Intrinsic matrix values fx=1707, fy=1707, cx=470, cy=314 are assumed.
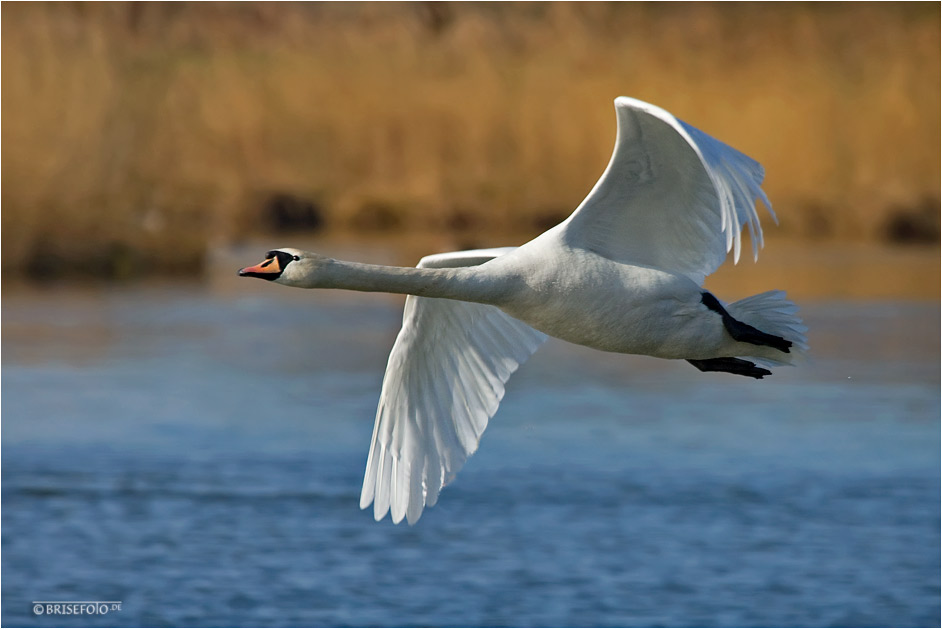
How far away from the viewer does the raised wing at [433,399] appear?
821 centimetres

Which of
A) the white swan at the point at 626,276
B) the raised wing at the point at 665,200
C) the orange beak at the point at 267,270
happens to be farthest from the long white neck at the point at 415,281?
the raised wing at the point at 665,200

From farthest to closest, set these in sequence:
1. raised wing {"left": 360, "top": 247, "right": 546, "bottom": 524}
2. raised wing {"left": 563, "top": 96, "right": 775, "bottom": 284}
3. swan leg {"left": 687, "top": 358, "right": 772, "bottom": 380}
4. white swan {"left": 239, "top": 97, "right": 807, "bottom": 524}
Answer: raised wing {"left": 360, "top": 247, "right": 546, "bottom": 524} < swan leg {"left": 687, "top": 358, "right": 772, "bottom": 380} < white swan {"left": 239, "top": 97, "right": 807, "bottom": 524} < raised wing {"left": 563, "top": 96, "right": 775, "bottom": 284}

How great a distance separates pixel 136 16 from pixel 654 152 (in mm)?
49779

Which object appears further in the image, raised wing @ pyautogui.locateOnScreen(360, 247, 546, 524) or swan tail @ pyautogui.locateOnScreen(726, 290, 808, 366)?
raised wing @ pyautogui.locateOnScreen(360, 247, 546, 524)

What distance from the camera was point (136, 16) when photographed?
5472 cm

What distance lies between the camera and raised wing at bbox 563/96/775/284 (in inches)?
260

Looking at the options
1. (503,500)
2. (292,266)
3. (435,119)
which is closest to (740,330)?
(292,266)

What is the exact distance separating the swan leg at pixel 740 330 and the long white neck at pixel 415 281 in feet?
3.08

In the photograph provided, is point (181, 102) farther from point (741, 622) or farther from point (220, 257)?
point (741, 622)

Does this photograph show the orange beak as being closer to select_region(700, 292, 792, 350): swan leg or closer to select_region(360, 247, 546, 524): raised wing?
select_region(360, 247, 546, 524): raised wing

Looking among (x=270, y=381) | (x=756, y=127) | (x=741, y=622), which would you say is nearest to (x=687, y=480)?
(x=741, y=622)

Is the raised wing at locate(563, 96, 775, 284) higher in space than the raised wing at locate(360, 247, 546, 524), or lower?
higher

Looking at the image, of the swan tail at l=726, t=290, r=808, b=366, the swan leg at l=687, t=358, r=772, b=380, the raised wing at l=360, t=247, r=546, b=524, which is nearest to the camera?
the swan tail at l=726, t=290, r=808, b=366

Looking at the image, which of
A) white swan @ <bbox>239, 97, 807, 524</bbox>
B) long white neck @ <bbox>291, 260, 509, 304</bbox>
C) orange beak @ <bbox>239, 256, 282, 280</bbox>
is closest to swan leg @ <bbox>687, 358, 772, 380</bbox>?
white swan @ <bbox>239, 97, 807, 524</bbox>
